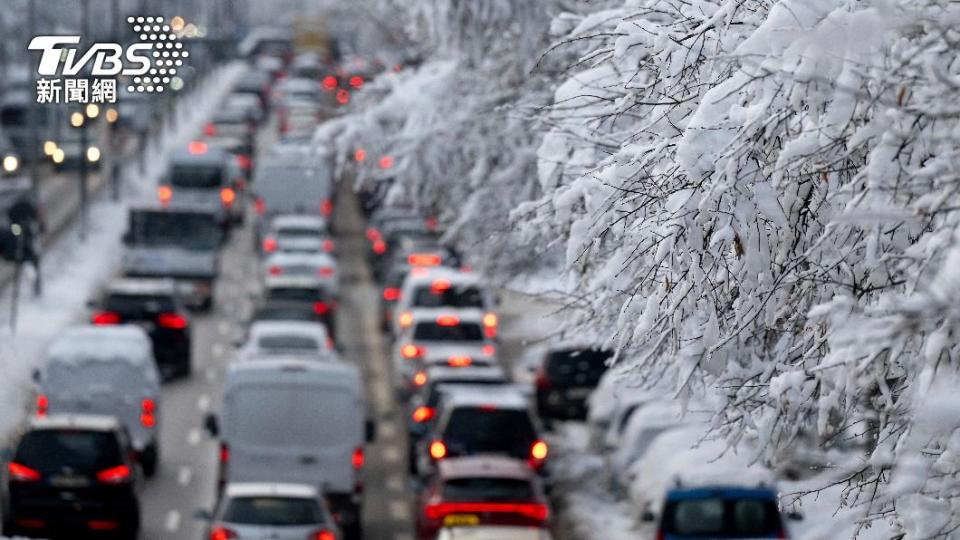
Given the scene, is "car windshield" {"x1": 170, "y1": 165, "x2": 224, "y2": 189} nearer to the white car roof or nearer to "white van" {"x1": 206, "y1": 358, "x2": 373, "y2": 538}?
the white car roof

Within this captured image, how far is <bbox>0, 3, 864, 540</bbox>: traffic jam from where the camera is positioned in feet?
65.9

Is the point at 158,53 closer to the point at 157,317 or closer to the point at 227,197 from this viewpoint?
the point at 157,317

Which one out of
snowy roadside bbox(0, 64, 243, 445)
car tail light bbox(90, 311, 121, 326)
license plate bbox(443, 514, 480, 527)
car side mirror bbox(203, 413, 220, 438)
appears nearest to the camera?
license plate bbox(443, 514, 480, 527)

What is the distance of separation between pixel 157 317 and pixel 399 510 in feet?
30.7

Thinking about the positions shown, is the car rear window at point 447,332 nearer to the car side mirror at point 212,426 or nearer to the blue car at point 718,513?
the car side mirror at point 212,426

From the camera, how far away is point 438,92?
21.5 metres

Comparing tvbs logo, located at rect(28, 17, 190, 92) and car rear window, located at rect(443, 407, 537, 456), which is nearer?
tvbs logo, located at rect(28, 17, 190, 92)

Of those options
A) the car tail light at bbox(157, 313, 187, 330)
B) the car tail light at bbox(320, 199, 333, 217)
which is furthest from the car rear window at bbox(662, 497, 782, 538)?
the car tail light at bbox(320, 199, 333, 217)

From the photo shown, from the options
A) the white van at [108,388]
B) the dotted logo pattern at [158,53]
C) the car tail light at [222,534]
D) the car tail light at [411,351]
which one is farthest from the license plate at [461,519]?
the car tail light at [411,351]

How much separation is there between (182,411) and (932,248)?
84.5 ft

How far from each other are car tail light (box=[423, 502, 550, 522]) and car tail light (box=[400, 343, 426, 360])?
10.6 metres

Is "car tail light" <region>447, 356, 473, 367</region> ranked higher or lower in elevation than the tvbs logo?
lower

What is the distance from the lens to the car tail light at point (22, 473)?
2122 centimetres

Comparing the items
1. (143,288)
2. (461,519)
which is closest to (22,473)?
(461,519)
